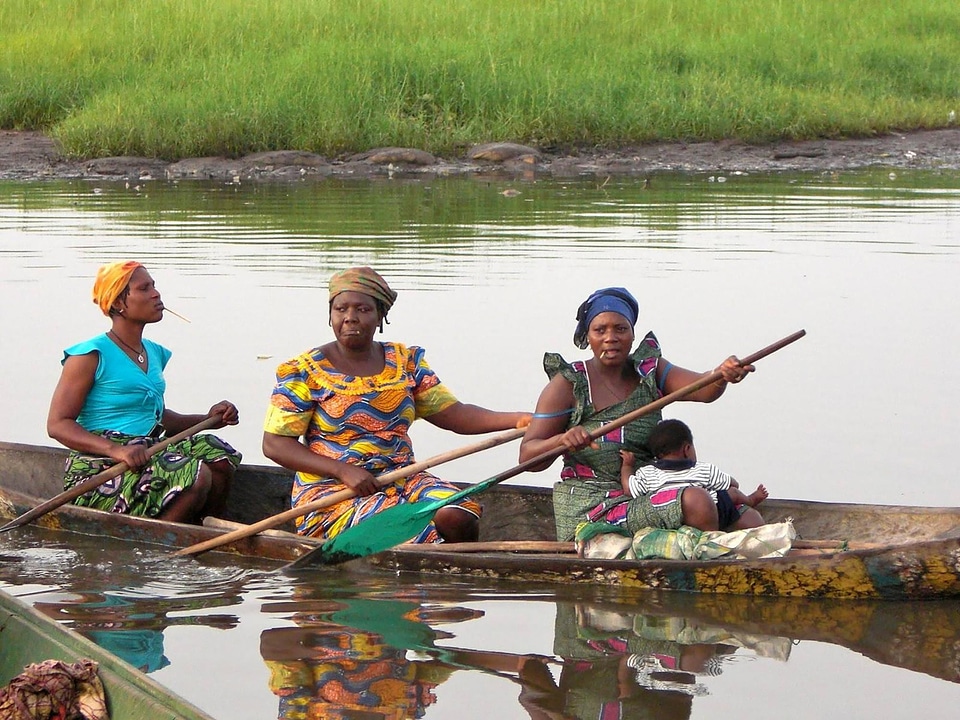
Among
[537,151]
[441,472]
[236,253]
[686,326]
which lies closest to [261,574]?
[441,472]

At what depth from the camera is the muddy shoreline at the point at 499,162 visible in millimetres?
17109

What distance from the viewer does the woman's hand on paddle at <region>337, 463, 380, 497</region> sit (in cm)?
514

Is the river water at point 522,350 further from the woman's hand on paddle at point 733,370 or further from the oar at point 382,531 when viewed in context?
the woman's hand on paddle at point 733,370

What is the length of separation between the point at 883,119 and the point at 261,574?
1516 cm

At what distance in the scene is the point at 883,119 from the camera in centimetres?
1877

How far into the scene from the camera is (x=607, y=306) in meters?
4.85

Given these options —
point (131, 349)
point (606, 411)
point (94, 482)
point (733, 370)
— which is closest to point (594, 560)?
point (606, 411)

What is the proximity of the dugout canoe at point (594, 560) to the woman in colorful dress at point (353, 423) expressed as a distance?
0.17 meters

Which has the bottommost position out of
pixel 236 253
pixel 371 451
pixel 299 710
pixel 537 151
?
pixel 299 710

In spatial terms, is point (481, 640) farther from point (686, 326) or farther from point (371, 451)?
point (686, 326)

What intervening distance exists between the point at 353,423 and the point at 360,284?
0.51m

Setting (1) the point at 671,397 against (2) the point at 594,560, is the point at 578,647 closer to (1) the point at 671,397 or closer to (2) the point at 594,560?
(2) the point at 594,560

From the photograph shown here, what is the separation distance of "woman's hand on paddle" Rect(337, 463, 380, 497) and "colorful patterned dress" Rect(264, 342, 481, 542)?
82 mm

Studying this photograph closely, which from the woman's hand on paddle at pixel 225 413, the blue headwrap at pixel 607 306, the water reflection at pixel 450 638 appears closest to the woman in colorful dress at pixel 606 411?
the blue headwrap at pixel 607 306
